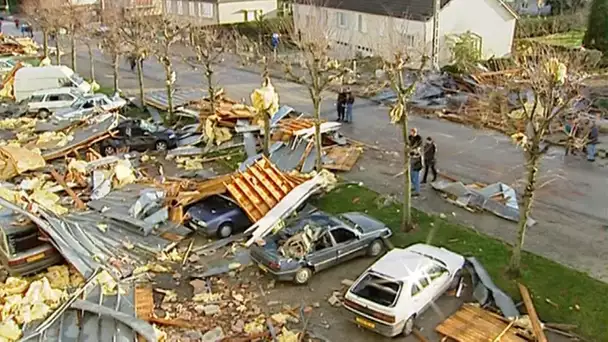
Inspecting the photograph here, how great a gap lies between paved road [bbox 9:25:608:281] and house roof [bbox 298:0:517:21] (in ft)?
26.0

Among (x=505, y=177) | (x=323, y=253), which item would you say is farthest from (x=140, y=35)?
(x=323, y=253)

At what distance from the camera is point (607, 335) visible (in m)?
13.0

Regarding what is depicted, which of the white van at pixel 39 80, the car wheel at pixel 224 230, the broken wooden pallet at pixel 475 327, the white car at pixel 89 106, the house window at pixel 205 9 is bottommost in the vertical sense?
the broken wooden pallet at pixel 475 327

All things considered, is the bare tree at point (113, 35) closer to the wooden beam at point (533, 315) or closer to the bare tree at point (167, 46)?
the bare tree at point (167, 46)

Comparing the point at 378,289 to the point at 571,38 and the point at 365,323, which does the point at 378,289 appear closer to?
the point at 365,323

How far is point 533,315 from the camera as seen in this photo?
1305 cm

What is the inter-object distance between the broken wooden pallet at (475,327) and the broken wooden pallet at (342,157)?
33.0 ft

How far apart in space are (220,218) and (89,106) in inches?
569

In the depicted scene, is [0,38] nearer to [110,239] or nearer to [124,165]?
[124,165]

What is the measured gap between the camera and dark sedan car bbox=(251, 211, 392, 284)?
15.2 metres

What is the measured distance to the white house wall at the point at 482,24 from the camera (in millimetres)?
38281

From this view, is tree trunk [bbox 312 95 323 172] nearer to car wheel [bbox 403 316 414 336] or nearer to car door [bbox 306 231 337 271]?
car door [bbox 306 231 337 271]

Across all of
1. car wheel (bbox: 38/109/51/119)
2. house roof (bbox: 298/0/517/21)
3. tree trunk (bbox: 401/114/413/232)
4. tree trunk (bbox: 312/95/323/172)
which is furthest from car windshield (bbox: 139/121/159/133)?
house roof (bbox: 298/0/517/21)

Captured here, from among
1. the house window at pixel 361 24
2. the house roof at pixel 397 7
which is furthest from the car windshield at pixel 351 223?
the house window at pixel 361 24
